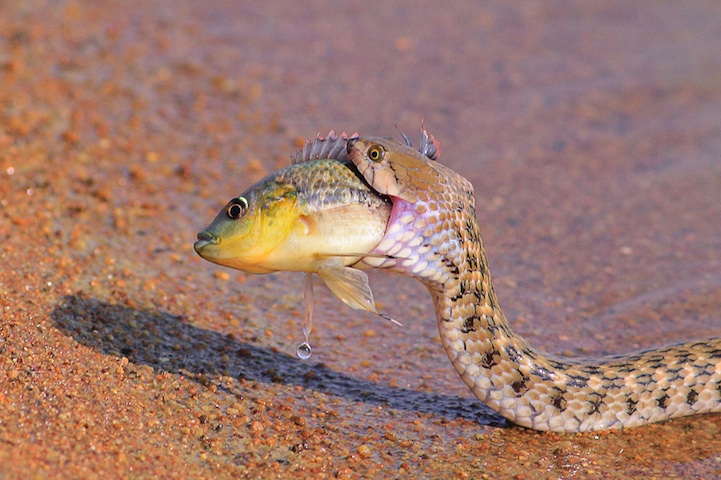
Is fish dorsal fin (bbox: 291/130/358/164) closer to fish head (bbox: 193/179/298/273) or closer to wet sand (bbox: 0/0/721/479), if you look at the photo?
fish head (bbox: 193/179/298/273)

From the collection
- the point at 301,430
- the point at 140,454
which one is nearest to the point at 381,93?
the point at 301,430

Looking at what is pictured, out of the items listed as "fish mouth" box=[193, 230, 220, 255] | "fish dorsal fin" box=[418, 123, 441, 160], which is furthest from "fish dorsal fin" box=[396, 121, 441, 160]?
"fish mouth" box=[193, 230, 220, 255]

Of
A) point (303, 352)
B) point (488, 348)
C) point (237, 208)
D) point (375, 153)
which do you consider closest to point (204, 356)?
point (303, 352)

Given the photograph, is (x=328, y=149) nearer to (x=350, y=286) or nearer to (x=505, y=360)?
(x=350, y=286)

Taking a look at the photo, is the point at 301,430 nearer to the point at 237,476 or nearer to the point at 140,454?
the point at 237,476

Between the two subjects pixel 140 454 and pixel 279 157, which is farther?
pixel 279 157
